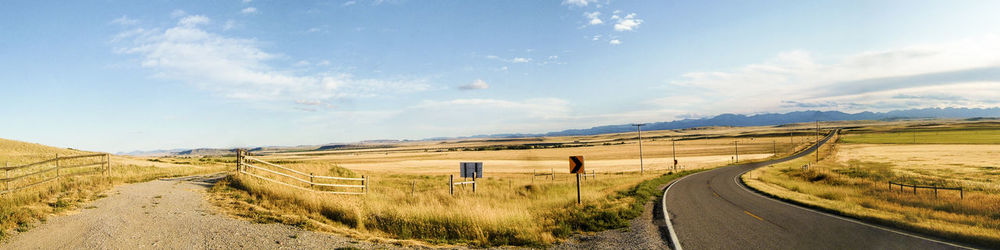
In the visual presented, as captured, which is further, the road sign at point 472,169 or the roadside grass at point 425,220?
the road sign at point 472,169

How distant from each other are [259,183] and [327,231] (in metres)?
8.98

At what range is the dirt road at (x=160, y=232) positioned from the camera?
8.65m

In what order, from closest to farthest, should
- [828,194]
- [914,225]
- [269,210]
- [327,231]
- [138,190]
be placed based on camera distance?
[327,231] < [914,225] < [269,210] < [138,190] < [828,194]

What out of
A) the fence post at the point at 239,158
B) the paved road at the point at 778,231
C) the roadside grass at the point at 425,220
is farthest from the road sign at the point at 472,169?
the fence post at the point at 239,158

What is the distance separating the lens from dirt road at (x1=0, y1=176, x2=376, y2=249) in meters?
8.65

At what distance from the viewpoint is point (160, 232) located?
956 cm

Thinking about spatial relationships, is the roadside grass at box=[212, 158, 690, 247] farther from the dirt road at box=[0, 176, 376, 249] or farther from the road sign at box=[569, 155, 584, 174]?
the road sign at box=[569, 155, 584, 174]

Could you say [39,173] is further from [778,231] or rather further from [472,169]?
[778,231]

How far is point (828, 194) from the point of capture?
77.2ft

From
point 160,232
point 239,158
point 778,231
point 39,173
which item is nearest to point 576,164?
point 778,231

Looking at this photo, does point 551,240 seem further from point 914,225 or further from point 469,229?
point 914,225

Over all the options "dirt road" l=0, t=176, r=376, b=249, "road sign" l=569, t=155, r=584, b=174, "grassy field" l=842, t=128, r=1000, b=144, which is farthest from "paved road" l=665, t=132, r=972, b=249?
"grassy field" l=842, t=128, r=1000, b=144

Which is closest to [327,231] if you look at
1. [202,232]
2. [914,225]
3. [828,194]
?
[202,232]

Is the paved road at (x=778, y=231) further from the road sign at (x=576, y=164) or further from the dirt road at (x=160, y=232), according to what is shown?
the dirt road at (x=160, y=232)
